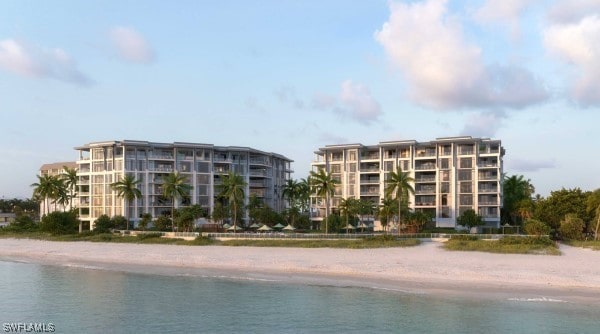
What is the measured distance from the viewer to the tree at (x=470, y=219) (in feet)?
287

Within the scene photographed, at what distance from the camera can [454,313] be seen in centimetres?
2920

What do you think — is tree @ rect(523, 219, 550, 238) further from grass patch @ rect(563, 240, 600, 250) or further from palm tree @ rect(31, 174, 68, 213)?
palm tree @ rect(31, 174, 68, 213)

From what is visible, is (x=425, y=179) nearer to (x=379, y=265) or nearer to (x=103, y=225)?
(x=379, y=265)

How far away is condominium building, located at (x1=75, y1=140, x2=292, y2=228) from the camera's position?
106 metres

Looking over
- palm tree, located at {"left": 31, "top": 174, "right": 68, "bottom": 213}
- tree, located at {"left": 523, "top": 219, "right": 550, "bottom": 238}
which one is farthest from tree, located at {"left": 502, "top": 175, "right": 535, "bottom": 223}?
palm tree, located at {"left": 31, "top": 174, "right": 68, "bottom": 213}

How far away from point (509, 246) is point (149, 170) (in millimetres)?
77631

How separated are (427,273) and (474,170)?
60.3 meters

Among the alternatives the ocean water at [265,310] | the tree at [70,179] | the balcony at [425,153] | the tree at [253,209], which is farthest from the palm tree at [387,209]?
the tree at [70,179]

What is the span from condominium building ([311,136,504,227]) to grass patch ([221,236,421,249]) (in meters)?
34.5

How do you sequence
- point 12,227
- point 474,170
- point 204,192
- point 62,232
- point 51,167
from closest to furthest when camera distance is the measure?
point 62,232 < point 474,170 < point 12,227 < point 204,192 < point 51,167

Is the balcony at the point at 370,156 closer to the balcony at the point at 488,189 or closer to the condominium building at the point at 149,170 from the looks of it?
the balcony at the point at 488,189

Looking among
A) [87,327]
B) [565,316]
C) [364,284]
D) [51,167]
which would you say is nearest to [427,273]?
[364,284]

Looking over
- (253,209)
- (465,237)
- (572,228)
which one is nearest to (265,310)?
(465,237)

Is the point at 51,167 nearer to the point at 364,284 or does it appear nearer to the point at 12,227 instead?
the point at 12,227
